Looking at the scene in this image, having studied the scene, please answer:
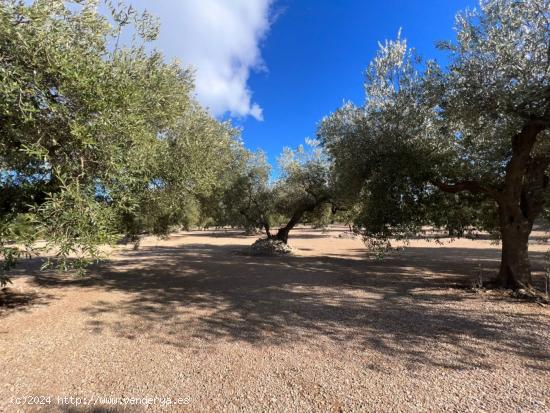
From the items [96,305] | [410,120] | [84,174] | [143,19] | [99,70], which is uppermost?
[143,19]

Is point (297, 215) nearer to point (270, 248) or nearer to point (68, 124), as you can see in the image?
point (270, 248)

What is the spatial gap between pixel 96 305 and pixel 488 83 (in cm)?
1252

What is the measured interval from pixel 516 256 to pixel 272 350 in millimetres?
9031

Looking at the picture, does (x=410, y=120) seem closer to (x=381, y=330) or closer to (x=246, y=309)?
(x=381, y=330)

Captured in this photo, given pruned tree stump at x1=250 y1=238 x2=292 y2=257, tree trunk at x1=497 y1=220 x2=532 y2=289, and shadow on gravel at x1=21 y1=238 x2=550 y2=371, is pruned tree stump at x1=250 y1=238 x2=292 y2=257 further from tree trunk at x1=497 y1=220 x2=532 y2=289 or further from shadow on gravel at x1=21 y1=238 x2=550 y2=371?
tree trunk at x1=497 y1=220 x2=532 y2=289

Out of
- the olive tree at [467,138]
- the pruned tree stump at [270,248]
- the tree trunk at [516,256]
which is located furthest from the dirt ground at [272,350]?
the pruned tree stump at [270,248]

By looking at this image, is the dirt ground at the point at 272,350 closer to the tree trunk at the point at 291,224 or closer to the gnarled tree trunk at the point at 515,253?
the gnarled tree trunk at the point at 515,253

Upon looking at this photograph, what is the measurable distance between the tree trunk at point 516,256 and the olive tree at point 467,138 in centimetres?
3

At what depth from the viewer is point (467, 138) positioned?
11344 millimetres

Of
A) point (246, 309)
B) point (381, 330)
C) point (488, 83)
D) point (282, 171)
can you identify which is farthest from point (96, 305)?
point (282, 171)

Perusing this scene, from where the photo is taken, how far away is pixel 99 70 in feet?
20.7

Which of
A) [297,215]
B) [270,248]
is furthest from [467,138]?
[270,248]

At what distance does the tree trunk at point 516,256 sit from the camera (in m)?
10.4

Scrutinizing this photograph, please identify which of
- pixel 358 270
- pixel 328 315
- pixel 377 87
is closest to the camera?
pixel 328 315
